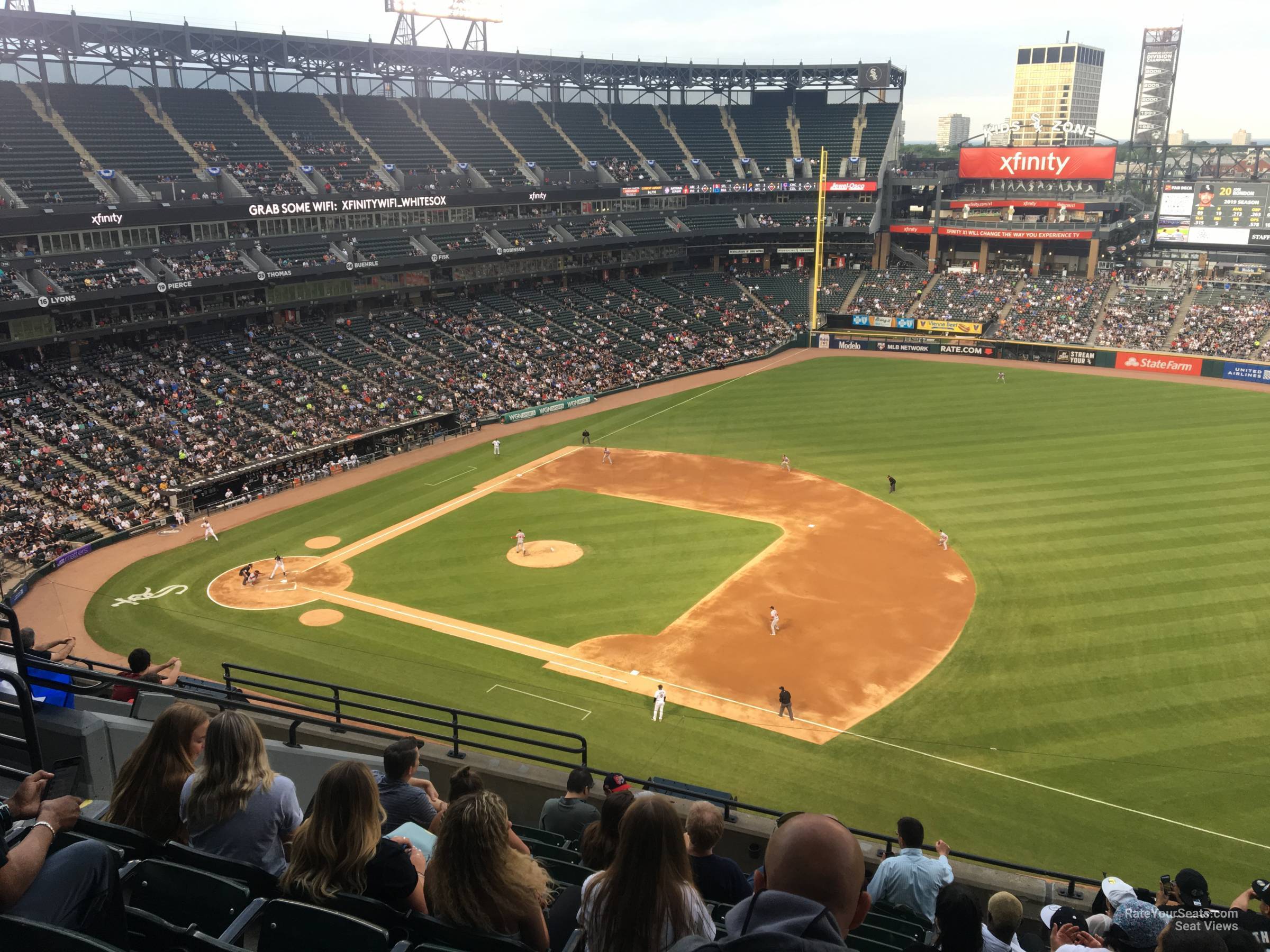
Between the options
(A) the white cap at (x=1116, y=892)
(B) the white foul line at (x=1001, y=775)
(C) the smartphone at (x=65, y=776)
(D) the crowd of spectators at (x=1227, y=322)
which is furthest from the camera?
(D) the crowd of spectators at (x=1227, y=322)

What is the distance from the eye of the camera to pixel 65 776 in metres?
7.43

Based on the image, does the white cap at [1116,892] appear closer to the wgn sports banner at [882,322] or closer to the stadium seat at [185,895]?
the stadium seat at [185,895]

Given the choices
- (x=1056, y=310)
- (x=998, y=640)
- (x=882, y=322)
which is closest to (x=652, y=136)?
(x=882, y=322)

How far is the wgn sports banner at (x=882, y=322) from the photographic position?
80375 mm

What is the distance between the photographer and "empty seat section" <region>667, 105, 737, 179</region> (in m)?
92.6

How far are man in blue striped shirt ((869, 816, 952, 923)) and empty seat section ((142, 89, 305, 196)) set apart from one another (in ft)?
196

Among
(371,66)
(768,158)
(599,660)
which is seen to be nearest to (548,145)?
(371,66)

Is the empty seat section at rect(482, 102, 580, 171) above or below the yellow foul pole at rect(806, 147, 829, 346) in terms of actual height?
above

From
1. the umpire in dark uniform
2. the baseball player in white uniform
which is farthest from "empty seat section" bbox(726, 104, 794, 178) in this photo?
the baseball player in white uniform

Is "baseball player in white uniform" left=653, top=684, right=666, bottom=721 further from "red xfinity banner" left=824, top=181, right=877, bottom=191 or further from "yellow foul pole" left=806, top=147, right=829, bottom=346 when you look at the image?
"red xfinity banner" left=824, top=181, right=877, bottom=191

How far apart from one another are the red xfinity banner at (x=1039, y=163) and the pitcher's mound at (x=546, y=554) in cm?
6678

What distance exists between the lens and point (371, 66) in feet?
239

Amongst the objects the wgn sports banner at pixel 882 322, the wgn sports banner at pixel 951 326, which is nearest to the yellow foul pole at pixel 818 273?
the wgn sports banner at pixel 882 322

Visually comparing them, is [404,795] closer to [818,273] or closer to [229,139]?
[229,139]
